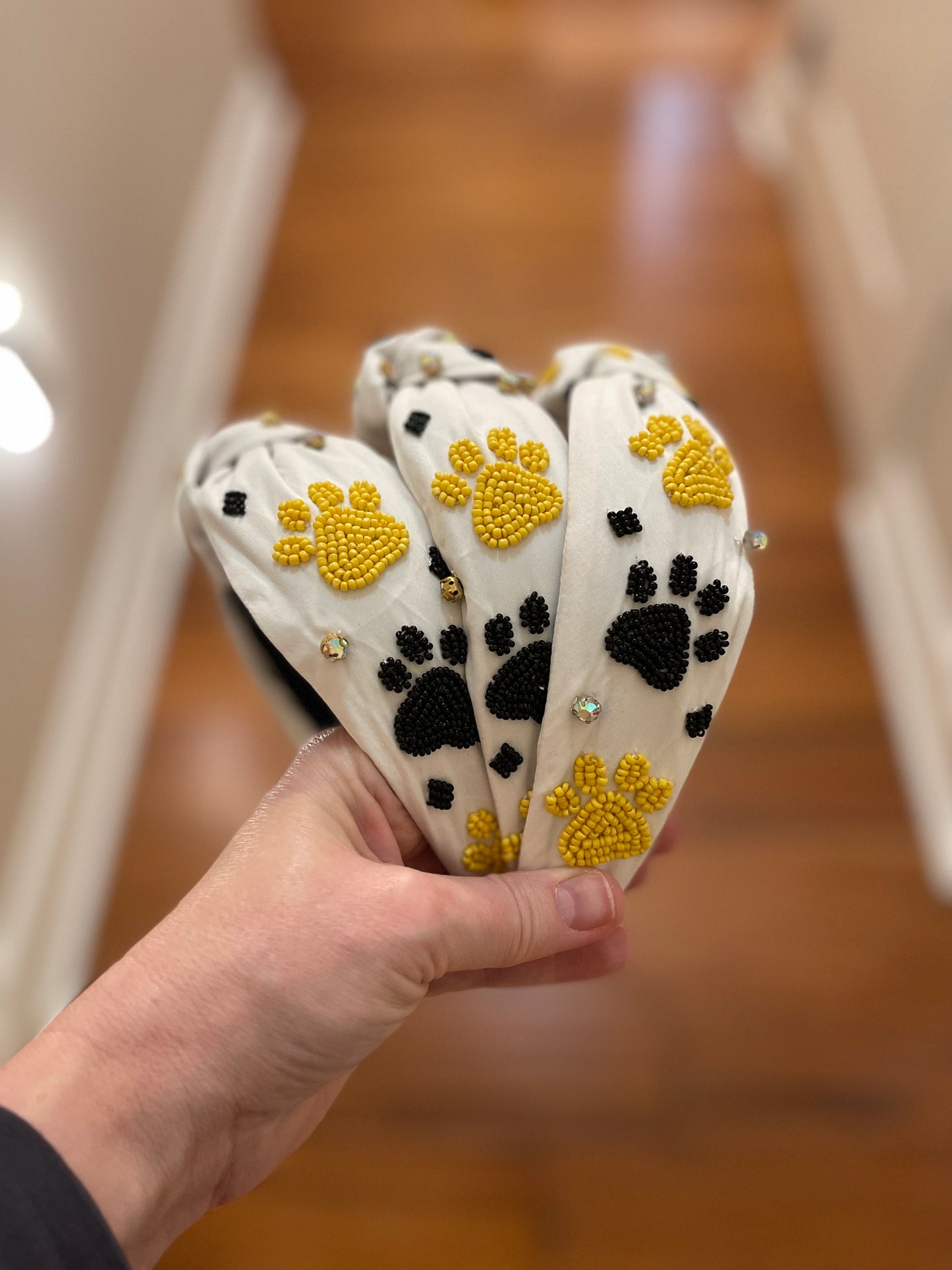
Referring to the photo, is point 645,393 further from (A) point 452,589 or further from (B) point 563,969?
(B) point 563,969

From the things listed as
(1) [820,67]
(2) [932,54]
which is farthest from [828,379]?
(1) [820,67]

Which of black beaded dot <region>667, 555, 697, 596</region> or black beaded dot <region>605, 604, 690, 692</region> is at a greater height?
black beaded dot <region>667, 555, 697, 596</region>

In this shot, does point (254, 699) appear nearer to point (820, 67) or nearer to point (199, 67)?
point (199, 67)

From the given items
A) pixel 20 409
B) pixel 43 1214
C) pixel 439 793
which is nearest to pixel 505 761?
pixel 439 793

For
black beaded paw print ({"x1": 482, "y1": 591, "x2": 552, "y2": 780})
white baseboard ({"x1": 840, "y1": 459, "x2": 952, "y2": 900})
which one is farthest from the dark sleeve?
white baseboard ({"x1": 840, "y1": 459, "x2": 952, "y2": 900})

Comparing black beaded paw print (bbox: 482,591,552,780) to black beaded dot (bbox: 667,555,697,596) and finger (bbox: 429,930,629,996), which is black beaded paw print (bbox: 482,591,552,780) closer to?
black beaded dot (bbox: 667,555,697,596)

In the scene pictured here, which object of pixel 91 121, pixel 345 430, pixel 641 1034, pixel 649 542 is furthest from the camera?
pixel 345 430
